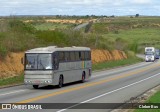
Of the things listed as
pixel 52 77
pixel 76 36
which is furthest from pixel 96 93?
pixel 76 36

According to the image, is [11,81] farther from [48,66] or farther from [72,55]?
[48,66]

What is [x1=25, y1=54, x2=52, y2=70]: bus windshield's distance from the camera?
89.0 feet

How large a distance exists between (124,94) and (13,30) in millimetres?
28029

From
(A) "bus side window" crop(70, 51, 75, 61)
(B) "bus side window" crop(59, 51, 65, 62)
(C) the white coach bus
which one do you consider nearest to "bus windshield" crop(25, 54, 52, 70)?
(C) the white coach bus

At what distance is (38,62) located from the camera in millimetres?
27297

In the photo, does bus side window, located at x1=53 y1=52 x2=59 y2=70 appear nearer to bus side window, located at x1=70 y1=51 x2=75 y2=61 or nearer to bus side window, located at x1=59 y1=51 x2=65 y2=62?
bus side window, located at x1=59 y1=51 x2=65 y2=62

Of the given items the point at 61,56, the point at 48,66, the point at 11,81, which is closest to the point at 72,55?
the point at 61,56

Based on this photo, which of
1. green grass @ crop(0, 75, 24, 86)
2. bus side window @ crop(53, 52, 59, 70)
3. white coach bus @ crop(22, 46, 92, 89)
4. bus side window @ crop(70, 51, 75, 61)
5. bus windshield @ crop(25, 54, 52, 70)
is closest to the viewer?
white coach bus @ crop(22, 46, 92, 89)

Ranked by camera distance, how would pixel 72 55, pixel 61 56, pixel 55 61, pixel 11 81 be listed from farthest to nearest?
1. pixel 11 81
2. pixel 72 55
3. pixel 61 56
4. pixel 55 61

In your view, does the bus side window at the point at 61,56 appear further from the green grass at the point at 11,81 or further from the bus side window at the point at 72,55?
the green grass at the point at 11,81

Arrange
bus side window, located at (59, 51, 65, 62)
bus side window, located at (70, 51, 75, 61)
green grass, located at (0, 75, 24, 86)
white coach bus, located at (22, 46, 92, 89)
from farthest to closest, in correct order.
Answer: bus side window, located at (70, 51, 75, 61), green grass, located at (0, 75, 24, 86), bus side window, located at (59, 51, 65, 62), white coach bus, located at (22, 46, 92, 89)

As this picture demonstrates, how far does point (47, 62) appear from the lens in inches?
1072

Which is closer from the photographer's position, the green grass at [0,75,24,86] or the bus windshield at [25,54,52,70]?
the bus windshield at [25,54,52,70]

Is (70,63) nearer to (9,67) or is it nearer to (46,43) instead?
(9,67)
